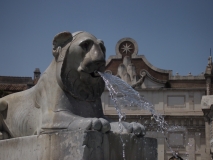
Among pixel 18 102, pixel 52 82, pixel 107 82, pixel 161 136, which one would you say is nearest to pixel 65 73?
pixel 52 82

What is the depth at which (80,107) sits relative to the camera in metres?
4.63

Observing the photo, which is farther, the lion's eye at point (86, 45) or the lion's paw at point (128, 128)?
the lion's eye at point (86, 45)

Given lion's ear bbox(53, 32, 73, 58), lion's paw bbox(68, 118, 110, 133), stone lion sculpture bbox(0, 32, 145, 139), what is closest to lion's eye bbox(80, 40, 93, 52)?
stone lion sculpture bbox(0, 32, 145, 139)

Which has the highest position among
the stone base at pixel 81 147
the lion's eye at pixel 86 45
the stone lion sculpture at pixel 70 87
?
the lion's eye at pixel 86 45

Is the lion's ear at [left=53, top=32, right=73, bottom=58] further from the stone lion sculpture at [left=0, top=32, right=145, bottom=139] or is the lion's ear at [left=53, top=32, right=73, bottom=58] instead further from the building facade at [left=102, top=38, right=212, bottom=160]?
the building facade at [left=102, top=38, right=212, bottom=160]

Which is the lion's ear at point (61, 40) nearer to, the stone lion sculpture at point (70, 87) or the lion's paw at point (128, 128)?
the stone lion sculpture at point (70, 87)

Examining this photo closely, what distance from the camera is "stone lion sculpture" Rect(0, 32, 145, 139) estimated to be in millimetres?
4438

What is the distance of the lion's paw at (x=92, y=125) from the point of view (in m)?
3.95

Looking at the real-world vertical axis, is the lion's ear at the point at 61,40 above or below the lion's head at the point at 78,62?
above

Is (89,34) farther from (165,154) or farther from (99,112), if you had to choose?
(165,154)

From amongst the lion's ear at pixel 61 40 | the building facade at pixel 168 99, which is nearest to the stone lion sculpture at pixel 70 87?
the lion's ear at pixel 61 40

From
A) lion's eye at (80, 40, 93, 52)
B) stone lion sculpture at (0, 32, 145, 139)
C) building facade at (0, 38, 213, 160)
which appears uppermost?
building facade at (0, 38, 213, 160)

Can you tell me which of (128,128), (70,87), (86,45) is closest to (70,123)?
(70,87)

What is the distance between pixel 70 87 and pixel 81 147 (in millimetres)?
881
